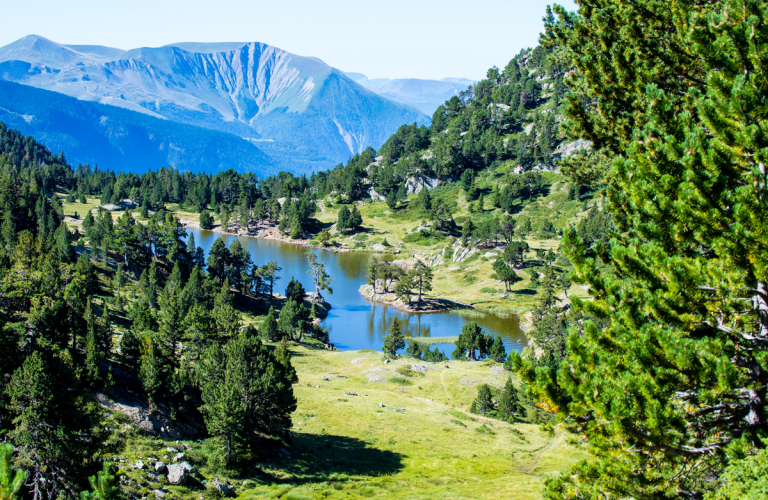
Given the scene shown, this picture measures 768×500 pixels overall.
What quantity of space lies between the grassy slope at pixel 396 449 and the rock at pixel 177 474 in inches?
21.9

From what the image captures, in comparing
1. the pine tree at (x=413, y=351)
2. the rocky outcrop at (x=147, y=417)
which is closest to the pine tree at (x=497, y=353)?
the pine tree at (x=413, y=351)

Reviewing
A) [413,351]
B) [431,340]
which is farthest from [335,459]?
[431,340]

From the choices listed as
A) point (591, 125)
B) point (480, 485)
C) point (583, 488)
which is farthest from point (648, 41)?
point (480, 485)

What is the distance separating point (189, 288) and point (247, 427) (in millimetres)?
62698

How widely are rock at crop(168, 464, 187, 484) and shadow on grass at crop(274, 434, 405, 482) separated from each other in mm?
9294

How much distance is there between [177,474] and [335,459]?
15548 millimetres

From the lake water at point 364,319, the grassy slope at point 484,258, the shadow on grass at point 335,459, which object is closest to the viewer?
the shadow on grass at point 335,459

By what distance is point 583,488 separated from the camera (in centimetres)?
1306

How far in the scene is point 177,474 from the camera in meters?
28.1

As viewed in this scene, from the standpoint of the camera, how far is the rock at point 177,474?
27.8m

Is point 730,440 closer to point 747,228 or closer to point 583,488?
point 583,488

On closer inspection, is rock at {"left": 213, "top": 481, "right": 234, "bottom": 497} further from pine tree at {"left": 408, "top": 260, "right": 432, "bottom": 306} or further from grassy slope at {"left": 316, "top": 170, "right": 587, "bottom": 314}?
pine tree at {"left": 408, "top": 260, "right": 432, "bottom": 306}

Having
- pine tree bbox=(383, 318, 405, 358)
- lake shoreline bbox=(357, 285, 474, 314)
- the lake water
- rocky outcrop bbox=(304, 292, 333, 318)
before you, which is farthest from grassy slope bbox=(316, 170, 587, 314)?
pine tree bbox=(383, 318, 405, 358)

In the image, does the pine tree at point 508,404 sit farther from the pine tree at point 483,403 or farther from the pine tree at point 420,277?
the pine tree at point 420,277
